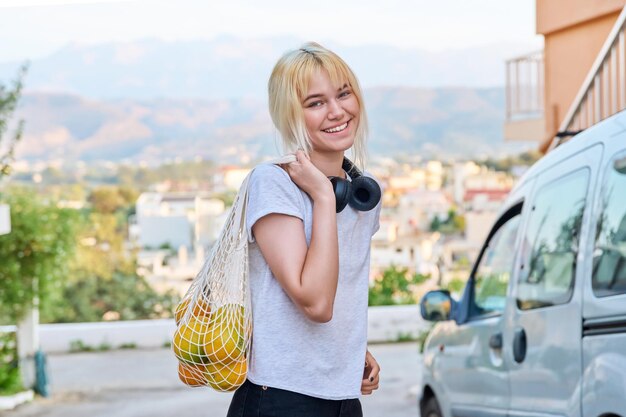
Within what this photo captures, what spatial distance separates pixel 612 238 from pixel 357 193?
1.07m

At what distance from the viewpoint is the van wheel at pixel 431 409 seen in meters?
5.25

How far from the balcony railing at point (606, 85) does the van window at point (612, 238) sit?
369 centimetres

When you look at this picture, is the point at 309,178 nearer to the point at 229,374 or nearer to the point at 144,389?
the point at 229,374

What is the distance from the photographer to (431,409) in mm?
5375

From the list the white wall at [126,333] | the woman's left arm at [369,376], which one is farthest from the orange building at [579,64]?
the woman's left arm at [369,376]

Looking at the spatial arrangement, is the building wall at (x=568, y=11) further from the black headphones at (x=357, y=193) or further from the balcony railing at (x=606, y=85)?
the black headphones at (x=357, y=193)

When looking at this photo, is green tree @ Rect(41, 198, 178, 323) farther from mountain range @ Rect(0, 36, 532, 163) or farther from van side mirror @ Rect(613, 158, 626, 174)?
van side mirror @ Rect(613, 158, 626, 174)

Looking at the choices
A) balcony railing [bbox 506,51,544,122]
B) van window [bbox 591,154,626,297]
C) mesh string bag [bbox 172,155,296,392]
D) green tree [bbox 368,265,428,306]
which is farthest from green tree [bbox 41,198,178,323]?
mesh string bag [bbox 172,155,296,392]

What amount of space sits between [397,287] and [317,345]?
575 inches

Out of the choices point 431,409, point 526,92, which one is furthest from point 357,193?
point 526,92

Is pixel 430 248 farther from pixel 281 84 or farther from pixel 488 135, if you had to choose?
pixel 281 84

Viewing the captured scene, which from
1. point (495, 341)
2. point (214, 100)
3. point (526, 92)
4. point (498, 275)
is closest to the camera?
point (495, 341)

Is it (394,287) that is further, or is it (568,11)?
(394,287)

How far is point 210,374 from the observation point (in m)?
2.35
